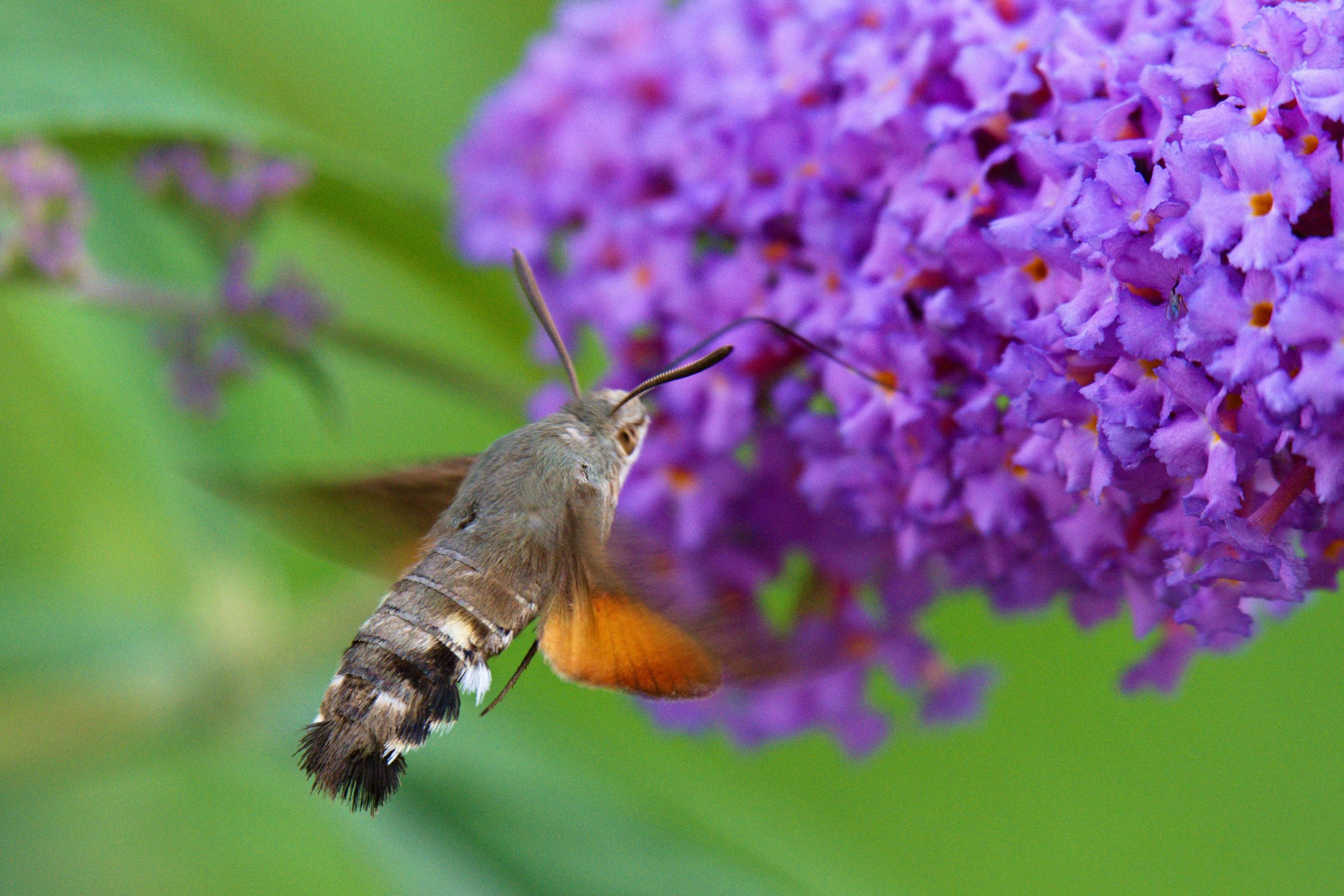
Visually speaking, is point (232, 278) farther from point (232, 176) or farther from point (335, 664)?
point (335, 664)

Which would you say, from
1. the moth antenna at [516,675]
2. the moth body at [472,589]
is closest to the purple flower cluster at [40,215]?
the moth body at [472,589]

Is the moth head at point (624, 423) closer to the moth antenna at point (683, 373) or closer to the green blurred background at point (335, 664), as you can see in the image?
the moth antenna at point (683, 373)

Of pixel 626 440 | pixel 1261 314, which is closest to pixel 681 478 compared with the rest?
pixel 626 440

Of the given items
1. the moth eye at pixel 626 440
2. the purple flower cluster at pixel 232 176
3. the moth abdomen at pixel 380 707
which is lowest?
the moth abdomen at pixel 380 707

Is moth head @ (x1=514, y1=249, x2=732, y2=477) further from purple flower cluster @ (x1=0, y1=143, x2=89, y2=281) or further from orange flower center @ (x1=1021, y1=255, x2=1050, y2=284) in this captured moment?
purple flower cluster @ (x1=0, y1=143, x2=89, y2=281)

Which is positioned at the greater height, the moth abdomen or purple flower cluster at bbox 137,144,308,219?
purple flower cluster at bbox 137,144,308,219

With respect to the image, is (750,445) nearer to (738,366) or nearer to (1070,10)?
(738,366)

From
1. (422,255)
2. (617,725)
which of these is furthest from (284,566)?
(422,255)

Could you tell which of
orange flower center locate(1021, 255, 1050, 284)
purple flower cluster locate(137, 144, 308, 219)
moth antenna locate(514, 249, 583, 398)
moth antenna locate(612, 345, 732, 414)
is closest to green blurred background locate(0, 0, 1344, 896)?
purple flower cluster locate(137, 144, 308, 219)
